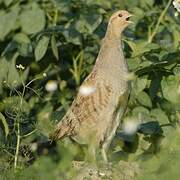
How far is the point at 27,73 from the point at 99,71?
5.77 ft

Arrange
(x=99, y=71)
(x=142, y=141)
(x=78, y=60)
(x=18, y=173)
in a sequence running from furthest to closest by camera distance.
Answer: (x=78, y=60)
(x=142, y=141)
(x=99, y=71)
(x=18, y=173)

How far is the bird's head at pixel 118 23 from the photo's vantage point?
7.81 metres

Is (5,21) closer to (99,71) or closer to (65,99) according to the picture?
(65,99)

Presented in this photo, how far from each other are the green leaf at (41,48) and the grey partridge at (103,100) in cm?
115

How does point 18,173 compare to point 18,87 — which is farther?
point 18,87

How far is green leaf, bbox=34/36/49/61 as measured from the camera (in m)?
8.81

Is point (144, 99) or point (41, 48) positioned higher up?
point (41, 48)

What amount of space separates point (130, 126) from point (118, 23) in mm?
857

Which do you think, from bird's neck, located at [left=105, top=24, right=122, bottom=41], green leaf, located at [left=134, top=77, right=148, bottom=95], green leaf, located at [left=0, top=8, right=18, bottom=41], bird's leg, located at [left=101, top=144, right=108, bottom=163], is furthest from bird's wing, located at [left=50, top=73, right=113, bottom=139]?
green leaf, located at [left=0, top=8, right=18, bottom=41]

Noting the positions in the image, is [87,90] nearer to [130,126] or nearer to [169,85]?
[130,126]

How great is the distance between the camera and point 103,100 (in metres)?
7.55

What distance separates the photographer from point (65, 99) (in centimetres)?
909

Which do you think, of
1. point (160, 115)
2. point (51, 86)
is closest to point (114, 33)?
point (160, 115)

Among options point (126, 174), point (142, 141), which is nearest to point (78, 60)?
point (142, 141)
